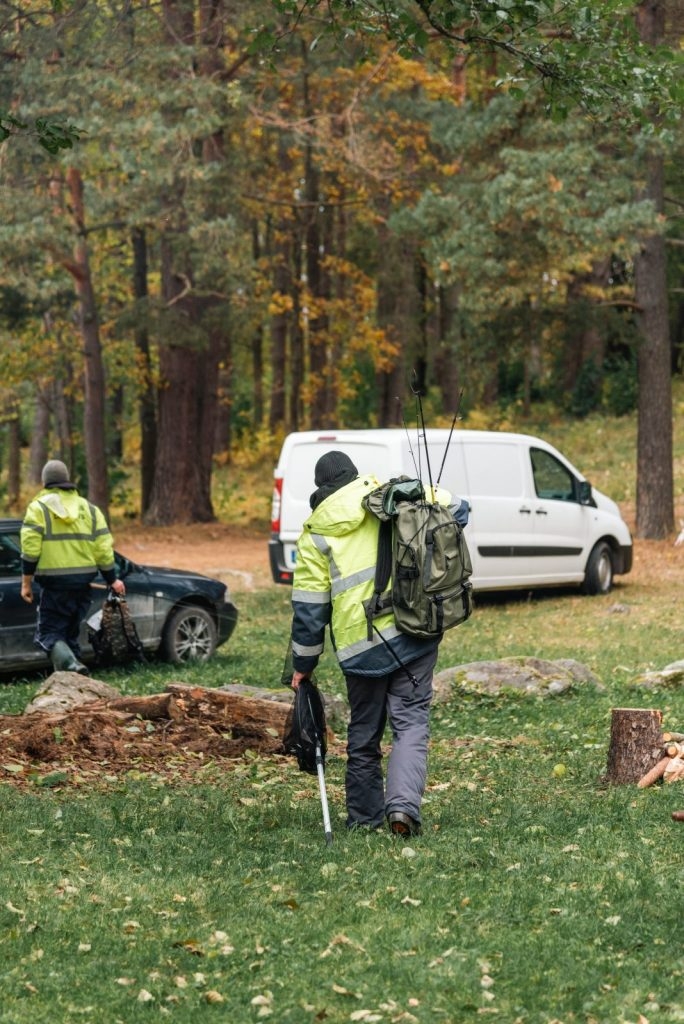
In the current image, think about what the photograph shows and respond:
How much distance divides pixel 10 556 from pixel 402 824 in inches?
251

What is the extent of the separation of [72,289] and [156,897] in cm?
2060

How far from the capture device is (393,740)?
6770mm

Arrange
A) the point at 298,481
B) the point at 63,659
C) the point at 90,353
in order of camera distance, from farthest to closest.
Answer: the point at 90,353 → the point at 298,481 → the point at 63,659

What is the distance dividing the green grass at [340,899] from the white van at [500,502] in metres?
6.88

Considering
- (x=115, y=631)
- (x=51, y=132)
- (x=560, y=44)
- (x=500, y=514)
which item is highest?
(x=560, y=44)

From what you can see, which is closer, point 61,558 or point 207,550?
point 61,558

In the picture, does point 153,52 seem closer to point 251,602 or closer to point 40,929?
point 251,602

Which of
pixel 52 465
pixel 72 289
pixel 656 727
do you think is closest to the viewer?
pixel 656 727

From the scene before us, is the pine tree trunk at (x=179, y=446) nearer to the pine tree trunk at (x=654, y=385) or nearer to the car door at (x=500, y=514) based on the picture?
the pine tree trunk at (x=654, y=385)

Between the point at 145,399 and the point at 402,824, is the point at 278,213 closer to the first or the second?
the point at 145,399

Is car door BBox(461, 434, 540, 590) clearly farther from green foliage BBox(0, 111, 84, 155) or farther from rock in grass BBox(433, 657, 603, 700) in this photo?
green foliage BBox(0, 111, 84, 155)

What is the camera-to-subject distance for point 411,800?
670 cm

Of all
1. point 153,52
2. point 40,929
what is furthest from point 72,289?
point 40,929

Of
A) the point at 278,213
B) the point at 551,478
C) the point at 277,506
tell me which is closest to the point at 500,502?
the point at 551,478
